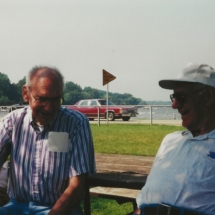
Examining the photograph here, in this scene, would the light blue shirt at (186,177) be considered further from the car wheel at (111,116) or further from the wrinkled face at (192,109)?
the car wheel at (111,116)

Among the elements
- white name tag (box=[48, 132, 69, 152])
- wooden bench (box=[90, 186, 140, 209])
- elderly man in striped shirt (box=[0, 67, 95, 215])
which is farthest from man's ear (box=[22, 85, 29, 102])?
wooden bench (box=[90, 186, 140, 209])

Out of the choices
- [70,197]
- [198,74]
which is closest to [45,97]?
[70,197]

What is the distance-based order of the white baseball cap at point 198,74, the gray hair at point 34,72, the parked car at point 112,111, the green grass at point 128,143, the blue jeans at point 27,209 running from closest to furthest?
the white baseball cap at point 198,74 → the blue jeans at point 27,209 → the gray hair at point 34,72 → the green grass at point 128,143 → the parked car at point 112,111

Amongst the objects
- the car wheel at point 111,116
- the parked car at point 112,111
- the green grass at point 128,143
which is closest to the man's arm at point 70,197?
the green grass at point 128,143

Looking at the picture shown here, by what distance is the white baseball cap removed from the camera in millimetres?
2602

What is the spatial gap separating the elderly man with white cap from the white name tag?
22.4 inches

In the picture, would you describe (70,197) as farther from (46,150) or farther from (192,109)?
(192,109)

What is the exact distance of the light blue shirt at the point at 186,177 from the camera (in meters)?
2.36

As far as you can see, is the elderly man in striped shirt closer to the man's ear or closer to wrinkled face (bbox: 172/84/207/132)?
the man's ear

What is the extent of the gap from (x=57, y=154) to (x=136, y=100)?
9352 cm

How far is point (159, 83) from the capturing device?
284 centimetres

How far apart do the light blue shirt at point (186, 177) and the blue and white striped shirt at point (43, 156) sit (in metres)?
0.47

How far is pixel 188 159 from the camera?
8.08 feet

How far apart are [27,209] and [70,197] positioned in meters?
0.32
